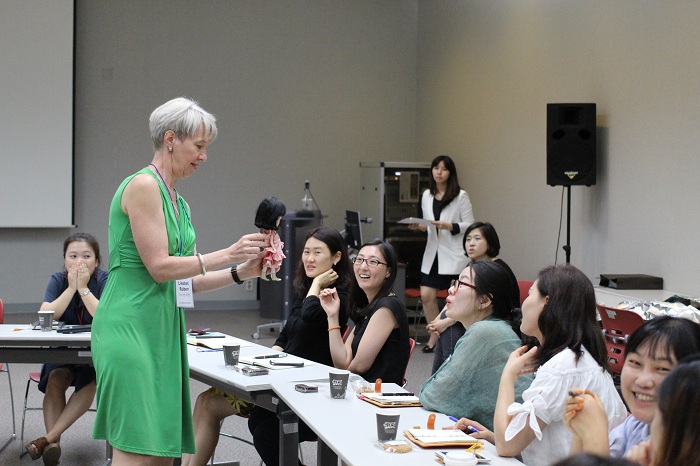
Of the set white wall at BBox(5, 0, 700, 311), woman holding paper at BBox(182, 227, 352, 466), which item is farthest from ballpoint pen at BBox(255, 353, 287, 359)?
white wall at BBox(5, 0, 700, 311)

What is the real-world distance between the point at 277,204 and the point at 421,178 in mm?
6548

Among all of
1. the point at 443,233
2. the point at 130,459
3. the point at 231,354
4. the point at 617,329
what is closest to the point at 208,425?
the point at 231,354

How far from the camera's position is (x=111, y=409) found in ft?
8.74

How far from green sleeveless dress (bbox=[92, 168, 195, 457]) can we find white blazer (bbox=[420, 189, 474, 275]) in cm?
550

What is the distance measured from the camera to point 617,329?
457 cm

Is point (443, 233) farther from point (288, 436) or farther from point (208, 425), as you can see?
point (288, 436)

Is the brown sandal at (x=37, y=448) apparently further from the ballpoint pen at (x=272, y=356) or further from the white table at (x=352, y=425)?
the white table at (x=352, y=425)

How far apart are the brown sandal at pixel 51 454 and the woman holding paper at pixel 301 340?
0.72m

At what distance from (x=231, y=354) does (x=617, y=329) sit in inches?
83.1

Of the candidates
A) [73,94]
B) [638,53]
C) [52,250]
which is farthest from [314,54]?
[638,53]

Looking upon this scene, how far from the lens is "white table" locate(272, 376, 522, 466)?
2.40 meters

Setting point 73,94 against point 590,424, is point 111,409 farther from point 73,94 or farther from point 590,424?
point 73,94

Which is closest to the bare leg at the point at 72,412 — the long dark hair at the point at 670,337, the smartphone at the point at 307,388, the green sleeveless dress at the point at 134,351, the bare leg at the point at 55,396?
the bare leg at the point at 55,396

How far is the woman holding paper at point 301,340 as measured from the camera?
3828 millimetres
